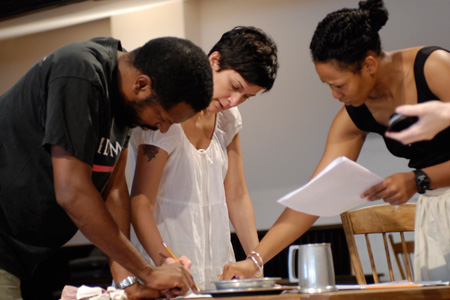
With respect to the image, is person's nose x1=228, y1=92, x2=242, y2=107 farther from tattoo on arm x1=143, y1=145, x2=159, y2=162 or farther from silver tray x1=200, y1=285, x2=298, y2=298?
silver tray x1=200, y1=285, x2=298, y2=298

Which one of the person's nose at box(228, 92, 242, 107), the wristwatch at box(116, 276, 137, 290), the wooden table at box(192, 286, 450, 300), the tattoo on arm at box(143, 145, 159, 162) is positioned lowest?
the wristwatch at box(116, 276, 137, 290)

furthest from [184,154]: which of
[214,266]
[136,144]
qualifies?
[214,266]

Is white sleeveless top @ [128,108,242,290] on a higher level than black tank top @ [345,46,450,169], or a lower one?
lower

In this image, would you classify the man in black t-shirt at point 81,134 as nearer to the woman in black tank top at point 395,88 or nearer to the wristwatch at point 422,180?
the woman in black tank top at point 395,88

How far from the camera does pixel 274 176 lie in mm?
5090

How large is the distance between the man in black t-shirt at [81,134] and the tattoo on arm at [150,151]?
356 millimetres

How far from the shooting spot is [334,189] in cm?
152

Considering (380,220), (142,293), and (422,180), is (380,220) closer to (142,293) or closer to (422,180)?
(422,180)

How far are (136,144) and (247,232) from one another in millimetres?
606

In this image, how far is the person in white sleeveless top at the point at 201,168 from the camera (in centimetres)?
199

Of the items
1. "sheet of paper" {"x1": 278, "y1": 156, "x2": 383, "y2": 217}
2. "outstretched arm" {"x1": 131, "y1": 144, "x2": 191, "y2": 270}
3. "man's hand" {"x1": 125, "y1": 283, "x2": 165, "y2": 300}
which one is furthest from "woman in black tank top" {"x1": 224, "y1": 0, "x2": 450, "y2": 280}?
"man's hand" {"x1": 125, "y1": 283, "x2": 165, "y2": 300}

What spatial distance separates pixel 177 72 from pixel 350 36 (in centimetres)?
64

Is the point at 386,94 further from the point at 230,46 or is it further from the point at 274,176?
the point at 274,176

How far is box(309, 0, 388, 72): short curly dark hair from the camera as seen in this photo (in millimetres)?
1804
